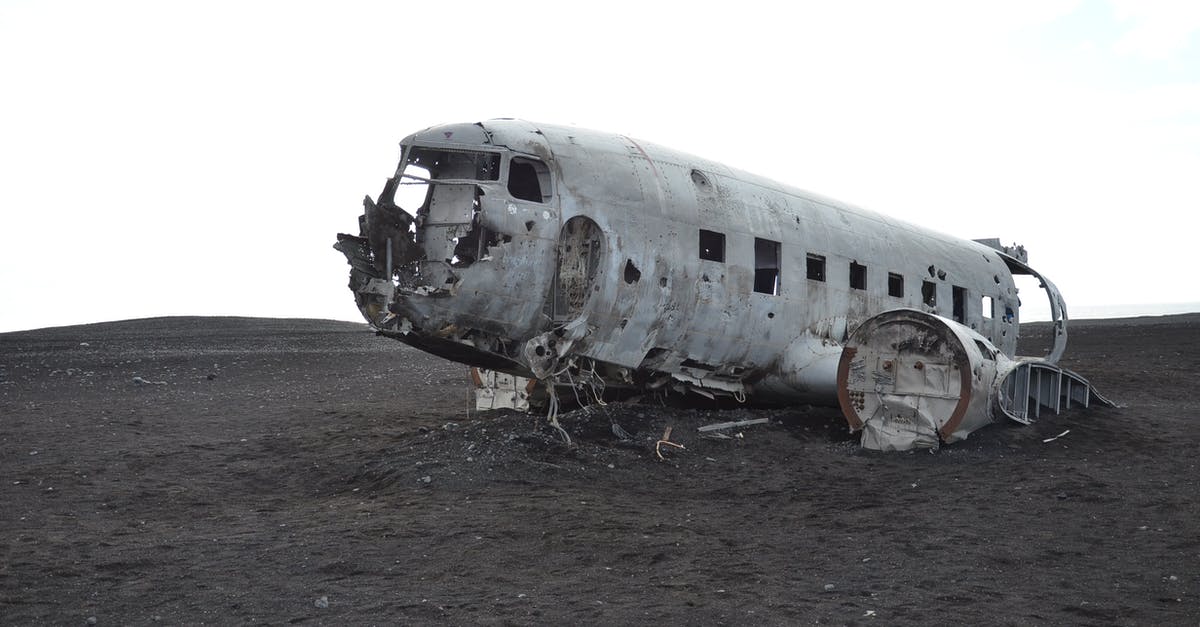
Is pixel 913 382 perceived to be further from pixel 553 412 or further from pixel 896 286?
pixel 553 412

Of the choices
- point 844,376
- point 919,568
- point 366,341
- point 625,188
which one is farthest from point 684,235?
point 366,341

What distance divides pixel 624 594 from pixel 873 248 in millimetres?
10351

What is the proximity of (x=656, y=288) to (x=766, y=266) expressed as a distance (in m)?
2.86

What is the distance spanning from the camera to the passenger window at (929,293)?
58.2 feet

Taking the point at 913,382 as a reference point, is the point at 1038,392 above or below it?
below

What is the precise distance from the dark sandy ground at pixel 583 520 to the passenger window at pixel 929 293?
3.40 metres

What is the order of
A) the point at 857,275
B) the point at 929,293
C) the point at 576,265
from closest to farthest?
1. the point at 576,265
2. the point at 857,275
3. the point at 929,293

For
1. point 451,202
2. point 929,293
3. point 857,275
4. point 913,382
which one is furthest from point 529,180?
point 929,293

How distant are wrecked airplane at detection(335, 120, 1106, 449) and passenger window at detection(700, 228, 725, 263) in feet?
0.07

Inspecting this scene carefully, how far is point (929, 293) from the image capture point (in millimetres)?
17922

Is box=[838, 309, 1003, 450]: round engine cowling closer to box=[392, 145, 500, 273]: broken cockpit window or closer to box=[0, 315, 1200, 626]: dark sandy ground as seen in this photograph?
box=[0, 315, 1200, 626]: dark sandy ground

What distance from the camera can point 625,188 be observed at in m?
12.7

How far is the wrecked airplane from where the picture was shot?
37.6 feet

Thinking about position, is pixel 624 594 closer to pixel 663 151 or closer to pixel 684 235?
pixel 684 235
